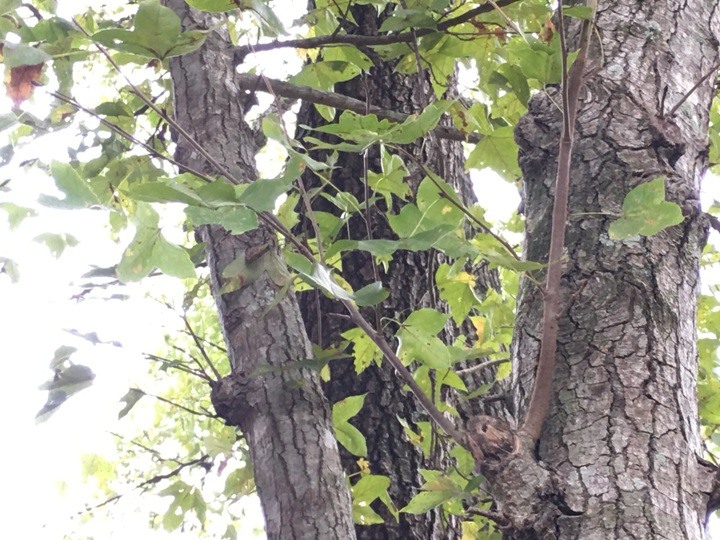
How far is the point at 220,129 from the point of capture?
4.88 feet

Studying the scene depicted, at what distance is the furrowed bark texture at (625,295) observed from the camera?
0.97 m

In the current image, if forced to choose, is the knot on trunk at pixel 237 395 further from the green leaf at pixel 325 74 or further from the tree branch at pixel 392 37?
the green leaf at pixel 325 74

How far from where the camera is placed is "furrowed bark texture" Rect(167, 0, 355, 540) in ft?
3.53

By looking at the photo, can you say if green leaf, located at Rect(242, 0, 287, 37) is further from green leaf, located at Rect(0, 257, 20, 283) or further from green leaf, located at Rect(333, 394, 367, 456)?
green leaf, located at Rect(0, 257, 20, 283)

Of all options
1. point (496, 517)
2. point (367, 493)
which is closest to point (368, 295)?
point (496, 517)

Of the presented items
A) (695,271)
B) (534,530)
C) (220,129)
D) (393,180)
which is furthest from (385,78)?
(534,530)

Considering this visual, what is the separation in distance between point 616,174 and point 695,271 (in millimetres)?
200

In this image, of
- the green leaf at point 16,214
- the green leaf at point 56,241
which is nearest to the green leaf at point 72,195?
the green leaf at point 16,214

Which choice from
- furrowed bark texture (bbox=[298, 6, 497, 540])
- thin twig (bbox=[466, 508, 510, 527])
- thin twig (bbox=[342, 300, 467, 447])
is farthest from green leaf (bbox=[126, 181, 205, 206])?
furrowed bark texture (bbox=[298, 6, 497, 540])

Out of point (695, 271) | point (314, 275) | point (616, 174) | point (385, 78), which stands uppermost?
point (385, 78)

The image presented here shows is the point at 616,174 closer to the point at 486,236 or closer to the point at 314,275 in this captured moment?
the point at 486,236

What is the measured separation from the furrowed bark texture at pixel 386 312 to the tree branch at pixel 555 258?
452 mm

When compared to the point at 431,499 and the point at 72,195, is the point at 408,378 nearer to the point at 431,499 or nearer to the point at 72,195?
the point at 431,499

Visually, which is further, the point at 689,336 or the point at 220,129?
the point at 220,129
